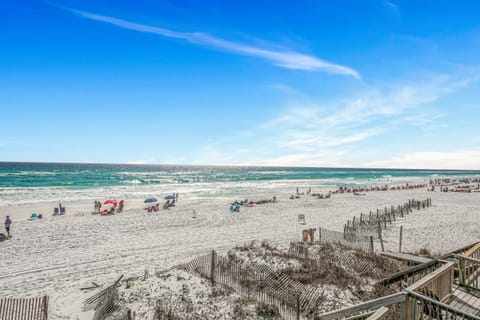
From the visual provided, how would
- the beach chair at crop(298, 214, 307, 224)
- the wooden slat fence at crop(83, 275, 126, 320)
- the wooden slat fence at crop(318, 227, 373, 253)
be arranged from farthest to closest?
1. the beach chair at crop(298, 214, 307, 224)
2. the wooden slat fence at crop(318, 227, 373, 253)
3. the wooden slat fence at crop(83, 275, 126, 320)

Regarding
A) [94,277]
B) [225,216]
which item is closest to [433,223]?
[225,216]

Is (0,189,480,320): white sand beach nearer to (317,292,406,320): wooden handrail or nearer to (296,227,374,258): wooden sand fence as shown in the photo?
(296,227,374,258): wooden sand fence

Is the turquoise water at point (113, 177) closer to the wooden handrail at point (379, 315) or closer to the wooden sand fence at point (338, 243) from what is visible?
the wooden sand fence at point (338, 243)

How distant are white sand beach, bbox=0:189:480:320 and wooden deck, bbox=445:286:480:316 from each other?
901 cm

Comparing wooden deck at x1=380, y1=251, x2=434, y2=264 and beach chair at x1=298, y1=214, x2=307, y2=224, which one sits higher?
wooden deck at x1=380, y1=251, x2=434, y2=264

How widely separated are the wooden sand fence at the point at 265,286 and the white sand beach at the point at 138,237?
366 centimetres

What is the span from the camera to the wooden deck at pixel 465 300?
22.1 feet

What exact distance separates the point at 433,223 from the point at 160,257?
20517mm

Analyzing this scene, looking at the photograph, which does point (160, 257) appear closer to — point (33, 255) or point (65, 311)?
point (65, 311)

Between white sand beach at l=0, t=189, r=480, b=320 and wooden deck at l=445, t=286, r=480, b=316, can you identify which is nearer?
wooden deck at l=445, t=286, r=480, b=316

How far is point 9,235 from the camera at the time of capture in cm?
1961

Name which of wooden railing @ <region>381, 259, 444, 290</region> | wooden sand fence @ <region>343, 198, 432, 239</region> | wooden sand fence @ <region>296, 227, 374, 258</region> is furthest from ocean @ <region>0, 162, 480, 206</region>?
wooden railing @ <region>381, 259, 444, 290</region>

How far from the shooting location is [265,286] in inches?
357

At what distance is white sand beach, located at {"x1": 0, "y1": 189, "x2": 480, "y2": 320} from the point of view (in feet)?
40.1
